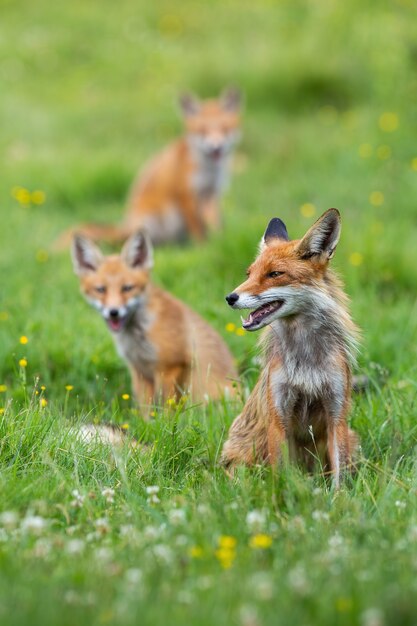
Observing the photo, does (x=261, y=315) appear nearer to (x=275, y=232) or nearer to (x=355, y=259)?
(x=275, y=232)

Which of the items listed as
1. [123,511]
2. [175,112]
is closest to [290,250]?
[123,511]

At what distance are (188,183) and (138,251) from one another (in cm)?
510

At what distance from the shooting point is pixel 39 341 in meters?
7.20

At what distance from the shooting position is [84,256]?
26.7 ft

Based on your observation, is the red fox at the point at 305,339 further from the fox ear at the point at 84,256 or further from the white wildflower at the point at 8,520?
the fox ear at the point at 84,256

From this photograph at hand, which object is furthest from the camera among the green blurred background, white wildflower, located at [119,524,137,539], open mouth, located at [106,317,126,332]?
the green blurred background

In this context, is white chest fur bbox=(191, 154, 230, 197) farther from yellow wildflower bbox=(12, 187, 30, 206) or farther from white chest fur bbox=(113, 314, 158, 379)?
white chest fur bbox=(113, 314, 158, 379)

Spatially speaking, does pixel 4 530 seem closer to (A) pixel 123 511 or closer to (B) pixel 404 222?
(A) pixel 123 511

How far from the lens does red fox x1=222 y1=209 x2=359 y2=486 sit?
457 cm

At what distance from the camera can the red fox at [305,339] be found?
4566mm

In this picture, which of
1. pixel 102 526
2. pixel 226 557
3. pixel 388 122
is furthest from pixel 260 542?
pixel 388 122

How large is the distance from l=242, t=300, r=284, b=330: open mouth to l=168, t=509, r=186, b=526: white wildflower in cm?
112

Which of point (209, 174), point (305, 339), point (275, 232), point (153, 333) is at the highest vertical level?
point (275, 232)

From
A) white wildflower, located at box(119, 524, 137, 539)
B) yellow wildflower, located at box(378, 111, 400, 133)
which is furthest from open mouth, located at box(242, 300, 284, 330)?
yellow wildflower, located at box(378, 111, 400, 133)
